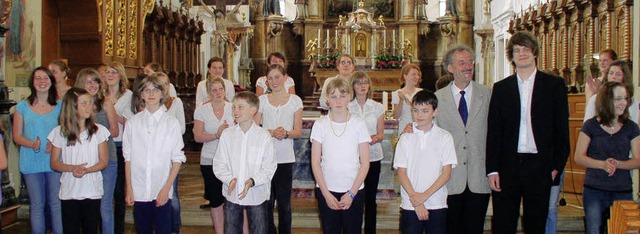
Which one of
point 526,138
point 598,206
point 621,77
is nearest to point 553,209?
point 598,206

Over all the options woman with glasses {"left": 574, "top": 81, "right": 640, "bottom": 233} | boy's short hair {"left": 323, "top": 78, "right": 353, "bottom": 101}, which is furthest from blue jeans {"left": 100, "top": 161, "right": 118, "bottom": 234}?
woman with glasses {"left": 574, "top": 81, "right": 640, "bottom": 233}

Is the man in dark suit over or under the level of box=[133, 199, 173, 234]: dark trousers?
over

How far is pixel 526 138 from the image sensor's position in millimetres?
4344

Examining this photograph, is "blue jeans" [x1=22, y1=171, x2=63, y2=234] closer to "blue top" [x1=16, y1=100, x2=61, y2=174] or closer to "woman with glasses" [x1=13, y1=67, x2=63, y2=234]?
"woman with glasses" [x1=13, y1=67, x2=63, y2=234]

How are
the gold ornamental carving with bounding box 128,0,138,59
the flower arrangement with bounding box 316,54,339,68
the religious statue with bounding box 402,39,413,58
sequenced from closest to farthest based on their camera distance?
1. the gold ornamental carving with bounding box 128,0,138,59
2. the flower arrangement with bounding box 316,54,339,68
3. the religious statue with bounding box 402,39,413,58

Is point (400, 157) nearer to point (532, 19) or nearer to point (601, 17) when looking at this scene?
point (601, 17)

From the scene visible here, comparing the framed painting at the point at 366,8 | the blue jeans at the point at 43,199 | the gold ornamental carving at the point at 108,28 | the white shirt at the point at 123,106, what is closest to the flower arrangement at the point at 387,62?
the framed painting at the point at 366,8

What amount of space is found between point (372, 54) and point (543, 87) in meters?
15.6

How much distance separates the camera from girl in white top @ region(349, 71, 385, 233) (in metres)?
5.44

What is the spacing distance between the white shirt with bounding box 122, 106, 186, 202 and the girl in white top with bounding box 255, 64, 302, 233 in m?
0.78

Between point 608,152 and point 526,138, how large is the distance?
94 centimetres

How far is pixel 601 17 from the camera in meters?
10.1

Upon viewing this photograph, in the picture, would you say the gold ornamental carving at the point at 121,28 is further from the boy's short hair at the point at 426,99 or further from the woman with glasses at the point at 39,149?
the boy's short hair at the point at 426,99

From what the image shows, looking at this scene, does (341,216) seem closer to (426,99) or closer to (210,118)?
(426,99)
